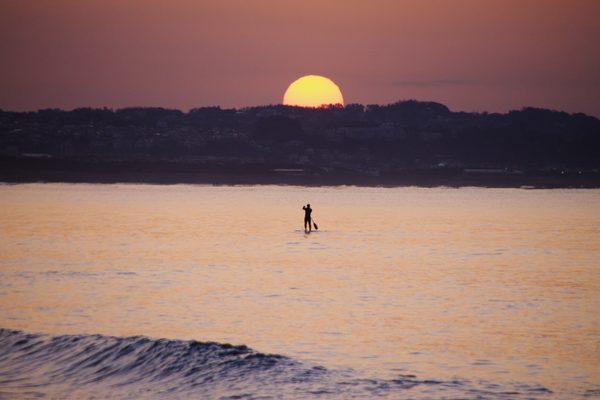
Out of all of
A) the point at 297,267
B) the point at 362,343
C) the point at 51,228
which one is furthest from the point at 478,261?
the point at 51,228

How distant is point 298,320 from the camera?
2931 centimetres

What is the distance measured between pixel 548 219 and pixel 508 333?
253 feet

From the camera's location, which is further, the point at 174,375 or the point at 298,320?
the point at 298,320

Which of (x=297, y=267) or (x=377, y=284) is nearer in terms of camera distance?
(x=377, y=284)

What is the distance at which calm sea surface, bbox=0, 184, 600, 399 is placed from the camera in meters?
21.7

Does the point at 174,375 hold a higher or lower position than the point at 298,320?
lower

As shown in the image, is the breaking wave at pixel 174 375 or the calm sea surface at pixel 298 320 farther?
the calm sea surface at pixel 298 320

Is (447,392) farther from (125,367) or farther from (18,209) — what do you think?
(18,209)

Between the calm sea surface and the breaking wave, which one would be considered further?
the calm sea surface

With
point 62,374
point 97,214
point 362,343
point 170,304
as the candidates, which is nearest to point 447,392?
point 362,343

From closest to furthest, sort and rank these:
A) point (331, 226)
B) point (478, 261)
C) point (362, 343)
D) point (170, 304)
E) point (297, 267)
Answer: point (362, 343) → point (170, 304) → point (297, 267) → point (478, 261) → point (331, 226)

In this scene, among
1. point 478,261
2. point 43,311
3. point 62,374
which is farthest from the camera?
point 478,261

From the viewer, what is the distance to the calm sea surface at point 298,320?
853 inches

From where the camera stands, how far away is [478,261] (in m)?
51.5
